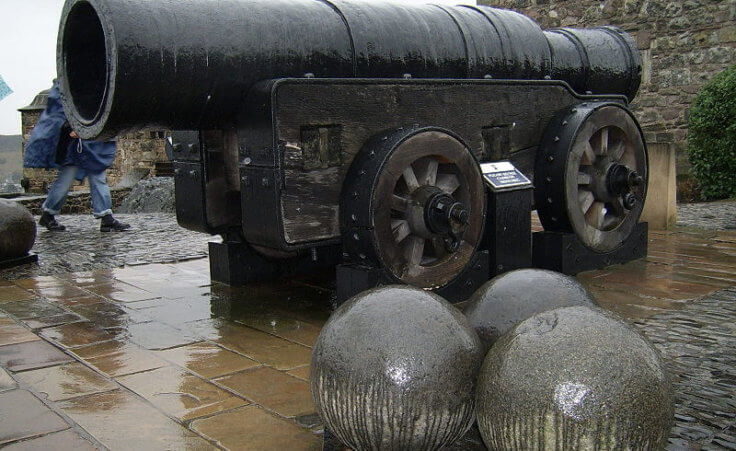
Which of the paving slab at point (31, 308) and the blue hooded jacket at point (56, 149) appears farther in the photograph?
the blue hooded jacket at point (56, 149)

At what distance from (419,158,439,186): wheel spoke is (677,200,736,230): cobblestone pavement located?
4.25m

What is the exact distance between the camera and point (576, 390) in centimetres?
197

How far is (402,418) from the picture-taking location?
2.20 metres

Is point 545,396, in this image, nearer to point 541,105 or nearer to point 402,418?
point 402,418

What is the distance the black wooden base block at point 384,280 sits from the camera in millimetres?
3869

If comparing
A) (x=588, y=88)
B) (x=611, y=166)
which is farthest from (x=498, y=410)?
(x=588, y=88)

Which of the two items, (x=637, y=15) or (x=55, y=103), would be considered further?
(x=637, y=15)

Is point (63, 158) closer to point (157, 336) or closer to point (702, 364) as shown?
point (157, 336)

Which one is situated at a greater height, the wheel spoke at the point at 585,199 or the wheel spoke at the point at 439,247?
the wheel spoke at the point at 585,199

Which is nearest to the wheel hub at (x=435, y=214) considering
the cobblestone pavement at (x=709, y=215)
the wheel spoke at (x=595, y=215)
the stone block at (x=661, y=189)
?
the wheel spoke at (x=595, y=215)

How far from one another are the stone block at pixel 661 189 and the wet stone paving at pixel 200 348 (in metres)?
1.02

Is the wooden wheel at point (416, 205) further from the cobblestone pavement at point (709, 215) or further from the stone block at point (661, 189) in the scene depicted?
the cobblestone pavement at point (709, 215)

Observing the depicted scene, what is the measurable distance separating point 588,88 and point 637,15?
24.6 feet

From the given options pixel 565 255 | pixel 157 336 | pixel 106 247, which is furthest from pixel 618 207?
pixel 106 247
